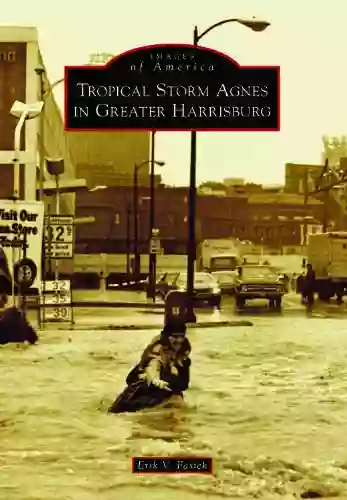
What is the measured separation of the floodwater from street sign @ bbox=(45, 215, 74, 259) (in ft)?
1.56

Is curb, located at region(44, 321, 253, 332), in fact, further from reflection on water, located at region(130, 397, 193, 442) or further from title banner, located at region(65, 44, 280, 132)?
title banner, located at region(65, 44, 280, 132)

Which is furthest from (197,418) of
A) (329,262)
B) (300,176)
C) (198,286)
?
(300,176)

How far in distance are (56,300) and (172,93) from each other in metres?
1.36

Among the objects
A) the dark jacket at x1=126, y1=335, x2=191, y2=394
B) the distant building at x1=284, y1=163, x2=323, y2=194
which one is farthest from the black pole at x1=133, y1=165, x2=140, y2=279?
the distant building at x1=284, y1=163, x2=323, y2=194

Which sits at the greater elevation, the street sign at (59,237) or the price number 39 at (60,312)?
the street sign at (59,237)

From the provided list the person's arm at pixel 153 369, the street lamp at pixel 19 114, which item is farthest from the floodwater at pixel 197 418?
the street lamp at pixel 19 114

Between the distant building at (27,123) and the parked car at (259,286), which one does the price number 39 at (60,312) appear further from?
the parked car at (259,286)

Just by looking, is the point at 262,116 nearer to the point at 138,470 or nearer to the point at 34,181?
the point at 34,181

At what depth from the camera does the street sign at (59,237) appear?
4.53 meters

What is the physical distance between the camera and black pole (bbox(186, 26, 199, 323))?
4520mm

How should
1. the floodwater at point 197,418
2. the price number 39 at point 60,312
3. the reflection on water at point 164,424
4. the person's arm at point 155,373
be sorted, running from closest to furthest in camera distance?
the floodwater at point 197,418
the reflection on water at point 164,424
the person's arm at point 155,373
the price number 39 at point 60,312

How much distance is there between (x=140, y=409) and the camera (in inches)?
171

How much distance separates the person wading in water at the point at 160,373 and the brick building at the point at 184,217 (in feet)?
1.65

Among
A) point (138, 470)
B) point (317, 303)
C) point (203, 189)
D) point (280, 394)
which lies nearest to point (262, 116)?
point (203, 189)
